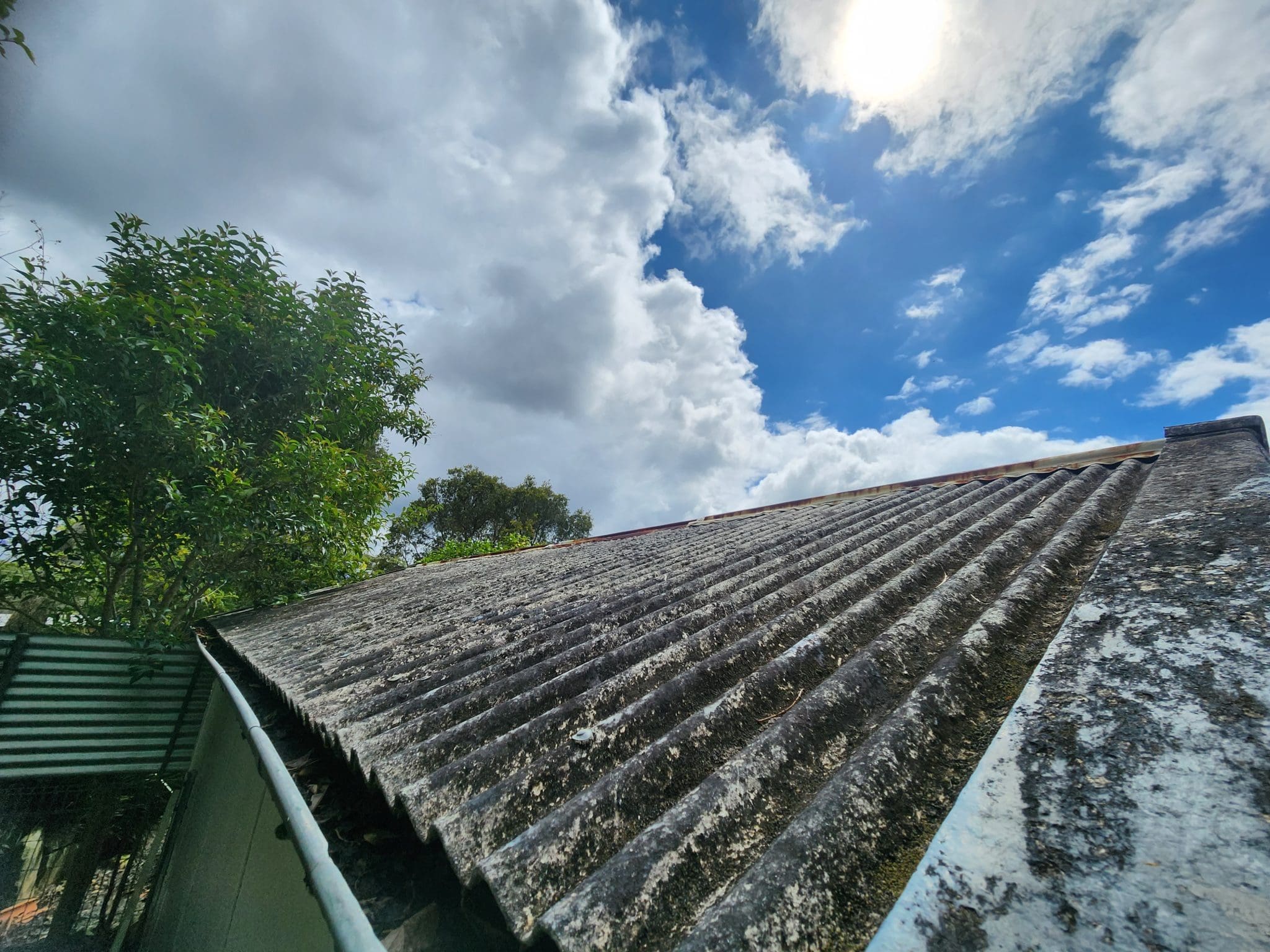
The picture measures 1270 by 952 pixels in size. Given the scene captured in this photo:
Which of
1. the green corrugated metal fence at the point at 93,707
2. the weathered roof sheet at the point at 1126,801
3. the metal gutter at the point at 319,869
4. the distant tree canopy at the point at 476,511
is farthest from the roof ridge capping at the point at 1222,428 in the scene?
the distant tree canopy at the point at 476,511

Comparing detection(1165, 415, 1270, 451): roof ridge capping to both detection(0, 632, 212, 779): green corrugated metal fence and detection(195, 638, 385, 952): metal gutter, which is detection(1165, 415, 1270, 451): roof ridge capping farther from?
detection(0, 632, 212, 779): green corrugated metal fence

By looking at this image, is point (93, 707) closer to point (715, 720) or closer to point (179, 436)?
point (179, 436)

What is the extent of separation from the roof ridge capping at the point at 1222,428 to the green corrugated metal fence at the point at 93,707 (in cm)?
987

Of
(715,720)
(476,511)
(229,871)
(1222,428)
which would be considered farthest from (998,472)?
(476,511)

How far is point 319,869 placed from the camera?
89cm

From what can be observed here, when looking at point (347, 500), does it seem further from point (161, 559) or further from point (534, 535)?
point (534, 535)

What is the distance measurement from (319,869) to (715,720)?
1.01 meters

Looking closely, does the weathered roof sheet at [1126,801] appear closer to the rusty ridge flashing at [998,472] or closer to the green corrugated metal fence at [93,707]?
the rusty ridge flashing at [998,472]

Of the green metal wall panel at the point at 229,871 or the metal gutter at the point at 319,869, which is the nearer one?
the metal gutter at the point at 319,869

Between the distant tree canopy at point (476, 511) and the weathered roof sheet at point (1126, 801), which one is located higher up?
the distant tree canopy at point (476, 511)

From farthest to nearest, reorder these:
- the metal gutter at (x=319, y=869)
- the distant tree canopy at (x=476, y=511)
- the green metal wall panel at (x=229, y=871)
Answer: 1. the distant tree canopy at (x=476, y=511)
2. the green metal wall panel at (x=229, y=871)
3. the metal gutter at (x=319, y=869)

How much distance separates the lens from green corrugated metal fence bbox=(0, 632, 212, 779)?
13.3 ft

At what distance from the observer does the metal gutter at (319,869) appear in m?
0.74

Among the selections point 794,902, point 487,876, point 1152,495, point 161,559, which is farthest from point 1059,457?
point 161,559
